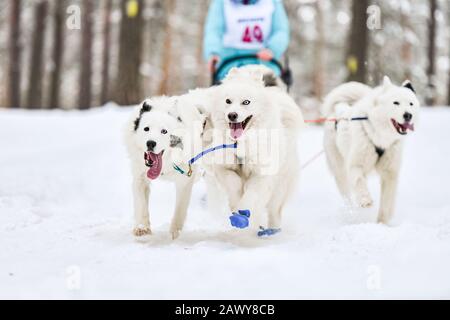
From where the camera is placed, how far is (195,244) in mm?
3646

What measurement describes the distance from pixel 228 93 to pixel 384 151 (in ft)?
6.34

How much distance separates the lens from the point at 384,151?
4.93 meters

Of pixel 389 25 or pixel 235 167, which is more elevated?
pixel 389 25

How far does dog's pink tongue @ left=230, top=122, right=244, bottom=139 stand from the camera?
12.2 feet

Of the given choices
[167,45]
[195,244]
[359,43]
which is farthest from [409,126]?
[167,45]

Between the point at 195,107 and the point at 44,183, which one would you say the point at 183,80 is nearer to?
the point at 44,183

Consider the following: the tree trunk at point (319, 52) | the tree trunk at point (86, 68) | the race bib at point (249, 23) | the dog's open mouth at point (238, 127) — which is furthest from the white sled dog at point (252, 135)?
the tree trunk at point (319, 52)

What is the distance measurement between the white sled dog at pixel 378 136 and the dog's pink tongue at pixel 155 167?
6.34ft

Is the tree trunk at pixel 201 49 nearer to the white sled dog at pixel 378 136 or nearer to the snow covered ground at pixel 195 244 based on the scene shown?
the snow covered ground at pixel 195 244

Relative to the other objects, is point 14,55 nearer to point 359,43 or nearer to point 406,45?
point 359,43

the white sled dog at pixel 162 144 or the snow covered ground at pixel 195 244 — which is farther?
the white sled dog at pixel 162 144

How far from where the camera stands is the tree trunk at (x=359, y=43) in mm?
9797

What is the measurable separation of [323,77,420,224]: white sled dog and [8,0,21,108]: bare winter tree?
1518 centimetres
